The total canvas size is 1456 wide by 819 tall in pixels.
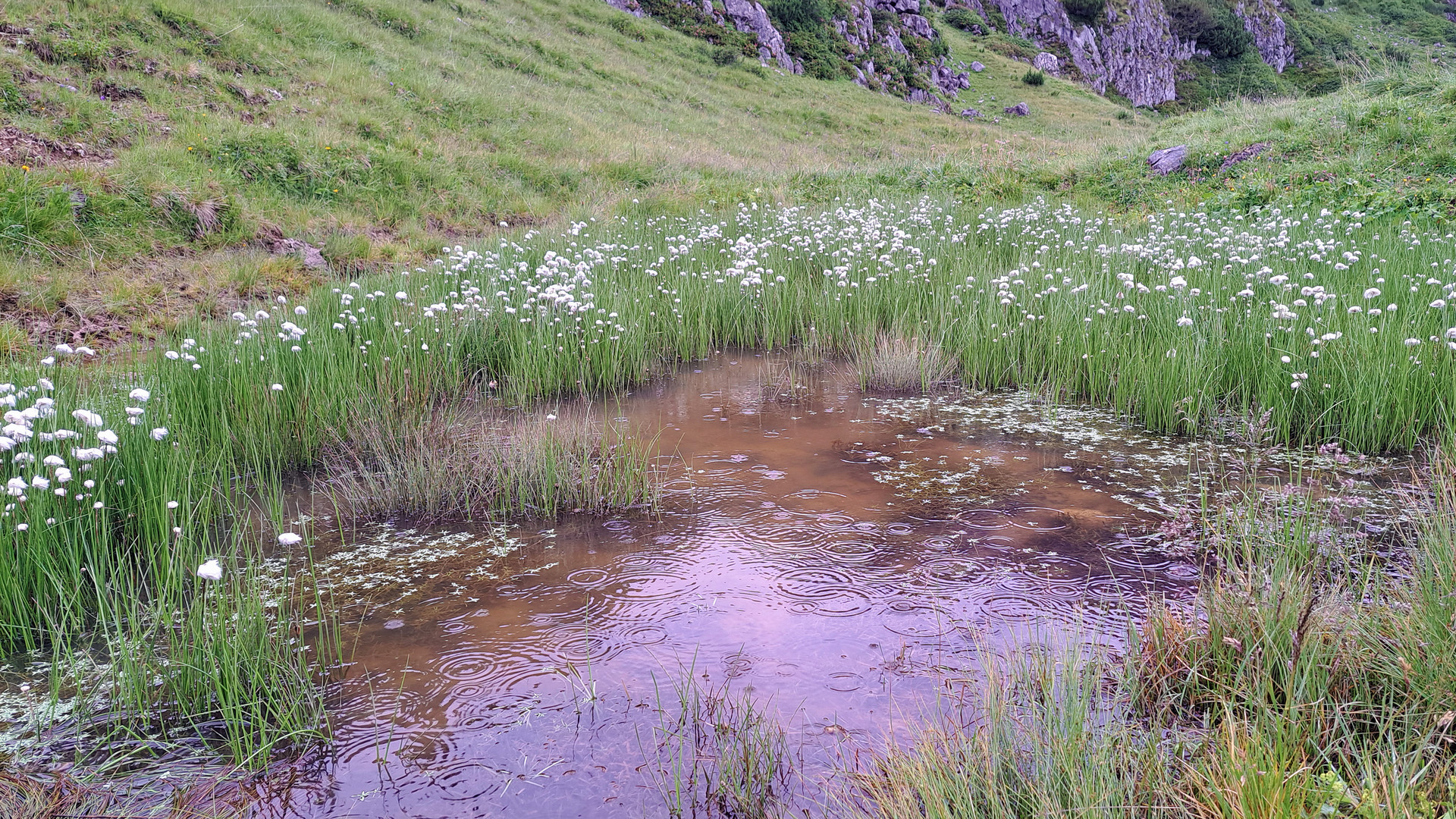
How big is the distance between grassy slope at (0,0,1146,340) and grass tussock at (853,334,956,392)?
5246 mm

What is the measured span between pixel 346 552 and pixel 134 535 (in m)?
0.90

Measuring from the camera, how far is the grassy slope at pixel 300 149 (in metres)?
7.94

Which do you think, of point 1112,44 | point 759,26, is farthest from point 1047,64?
point 759,26

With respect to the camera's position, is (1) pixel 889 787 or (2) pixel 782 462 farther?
(2) pixel 782 462

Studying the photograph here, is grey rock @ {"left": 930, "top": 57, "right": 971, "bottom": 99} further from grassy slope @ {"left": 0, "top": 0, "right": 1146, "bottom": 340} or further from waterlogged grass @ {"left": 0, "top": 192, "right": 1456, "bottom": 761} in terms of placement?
waterlogged grass @ {"left": 0, "top": 192, "right": 1456, "bottom": 761}

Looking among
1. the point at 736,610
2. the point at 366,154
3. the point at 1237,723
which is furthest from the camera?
the point at 366,154

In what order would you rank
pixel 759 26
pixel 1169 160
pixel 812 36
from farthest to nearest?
1. pixel 812 36
2. pixel 759 26
3. pixel 1169 160

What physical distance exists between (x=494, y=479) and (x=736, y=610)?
1709 mm

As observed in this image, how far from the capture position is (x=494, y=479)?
4.30 m

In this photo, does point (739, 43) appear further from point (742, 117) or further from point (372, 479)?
point (372, 479)

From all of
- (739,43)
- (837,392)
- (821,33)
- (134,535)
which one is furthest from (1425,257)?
(821,33)

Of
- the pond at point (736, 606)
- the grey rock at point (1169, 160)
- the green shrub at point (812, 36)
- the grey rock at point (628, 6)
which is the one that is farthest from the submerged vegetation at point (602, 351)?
the green shrub at point (812, 36)

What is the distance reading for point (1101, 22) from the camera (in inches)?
2389

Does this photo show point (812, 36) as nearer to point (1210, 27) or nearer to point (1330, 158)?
point (1330, 158)
